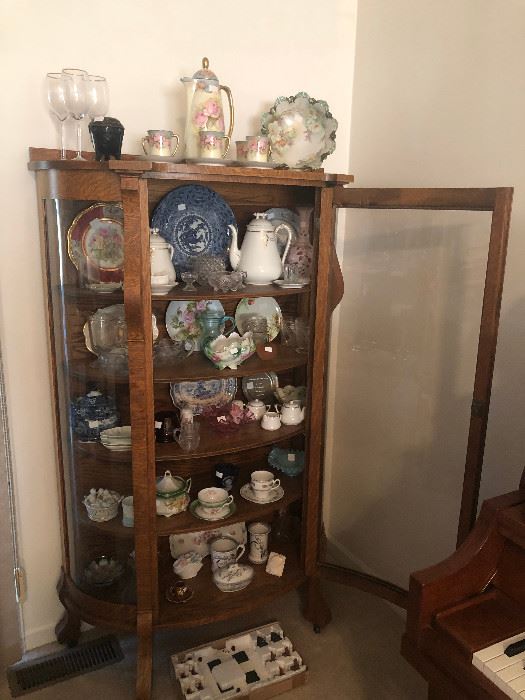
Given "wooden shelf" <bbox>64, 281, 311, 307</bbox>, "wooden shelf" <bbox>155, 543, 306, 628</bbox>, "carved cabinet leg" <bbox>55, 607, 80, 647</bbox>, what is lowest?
"carved cabinet leg" <bbox>55, 607, 80, 647</bbox>

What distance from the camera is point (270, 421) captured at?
1824 millimetres

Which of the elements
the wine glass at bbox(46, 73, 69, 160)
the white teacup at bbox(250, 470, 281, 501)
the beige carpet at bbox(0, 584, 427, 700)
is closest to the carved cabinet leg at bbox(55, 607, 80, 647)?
the beige carpet at bbox(0, 584, 427, 700)

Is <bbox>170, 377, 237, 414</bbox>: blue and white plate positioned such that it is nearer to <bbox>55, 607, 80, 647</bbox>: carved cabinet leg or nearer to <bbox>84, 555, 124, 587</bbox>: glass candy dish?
<bbox>84, 555, 124, 587</bbox>: glass candy dish

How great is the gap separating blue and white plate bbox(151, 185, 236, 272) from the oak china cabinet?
0.14ft

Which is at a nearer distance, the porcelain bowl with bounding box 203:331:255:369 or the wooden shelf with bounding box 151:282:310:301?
the wooden shelf with bounding box 151:282:310:301

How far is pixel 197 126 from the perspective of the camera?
62.1 inches

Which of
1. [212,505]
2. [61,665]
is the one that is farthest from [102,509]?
[61,665]

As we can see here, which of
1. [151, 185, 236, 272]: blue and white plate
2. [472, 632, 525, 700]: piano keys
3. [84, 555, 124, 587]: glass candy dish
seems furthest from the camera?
[84, 555, 124, 587]: glass candy dish

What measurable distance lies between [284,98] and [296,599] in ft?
5.61

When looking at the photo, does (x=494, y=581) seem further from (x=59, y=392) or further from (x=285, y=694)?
(x=59, y=392)

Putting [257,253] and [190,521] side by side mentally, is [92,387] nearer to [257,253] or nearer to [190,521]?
[190,521]

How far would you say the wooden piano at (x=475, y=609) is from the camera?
1052 mm

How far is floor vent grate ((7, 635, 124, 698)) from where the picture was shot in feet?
5.85

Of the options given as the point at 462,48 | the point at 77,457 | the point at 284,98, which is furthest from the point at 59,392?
the point at 462,48
